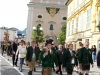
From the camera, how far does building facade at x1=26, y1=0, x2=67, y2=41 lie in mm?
65625

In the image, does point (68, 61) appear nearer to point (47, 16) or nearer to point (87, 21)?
point (87, 21)

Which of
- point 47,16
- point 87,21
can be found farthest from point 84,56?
point 47,16

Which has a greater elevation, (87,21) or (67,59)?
(87,21)

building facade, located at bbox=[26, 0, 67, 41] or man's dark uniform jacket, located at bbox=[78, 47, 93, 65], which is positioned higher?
building facade, located at bbox=[26, 0, 67, 41]

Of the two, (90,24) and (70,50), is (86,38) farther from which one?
(70,50)

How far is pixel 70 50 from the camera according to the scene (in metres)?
9.86

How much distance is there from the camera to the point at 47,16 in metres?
67.1

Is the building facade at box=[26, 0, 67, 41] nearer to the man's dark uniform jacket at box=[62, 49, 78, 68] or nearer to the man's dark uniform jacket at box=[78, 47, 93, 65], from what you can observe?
the man's dark uniform jacket at box=[78, 47, 93, 65]

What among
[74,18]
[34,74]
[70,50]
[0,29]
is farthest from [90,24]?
[0,29]

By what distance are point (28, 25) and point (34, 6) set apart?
6.07m

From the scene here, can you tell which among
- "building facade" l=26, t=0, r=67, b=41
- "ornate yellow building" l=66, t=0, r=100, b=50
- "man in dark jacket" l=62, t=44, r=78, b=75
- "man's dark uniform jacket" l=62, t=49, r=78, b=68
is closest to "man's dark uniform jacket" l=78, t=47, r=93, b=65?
"man in dark jacket" l=62, t=44, r=78, b=75

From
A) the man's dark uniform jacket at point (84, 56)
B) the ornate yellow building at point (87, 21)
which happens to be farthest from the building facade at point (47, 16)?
the man's dark uniform jacket at point (84, 56)

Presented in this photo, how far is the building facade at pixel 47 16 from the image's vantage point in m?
65.6

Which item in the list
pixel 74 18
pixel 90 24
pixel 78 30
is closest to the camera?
pixel 90 24
